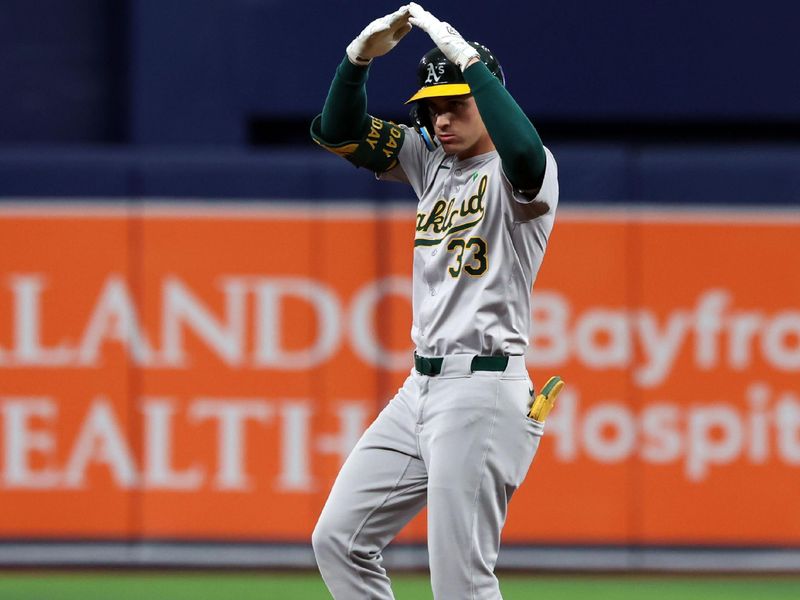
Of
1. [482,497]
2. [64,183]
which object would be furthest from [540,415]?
[64,183]

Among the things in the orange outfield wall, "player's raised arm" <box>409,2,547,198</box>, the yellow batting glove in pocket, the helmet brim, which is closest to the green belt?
the yellow batting glove in pocket

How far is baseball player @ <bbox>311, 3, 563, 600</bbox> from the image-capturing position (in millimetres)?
3727

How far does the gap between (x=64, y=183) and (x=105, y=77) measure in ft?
5.03

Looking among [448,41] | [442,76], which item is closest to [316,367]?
[442,76]

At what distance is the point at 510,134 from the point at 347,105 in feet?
2.22

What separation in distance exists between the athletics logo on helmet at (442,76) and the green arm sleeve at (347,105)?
0.23 metres

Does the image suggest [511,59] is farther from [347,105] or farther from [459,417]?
[459,417]

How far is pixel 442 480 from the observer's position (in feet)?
12.2

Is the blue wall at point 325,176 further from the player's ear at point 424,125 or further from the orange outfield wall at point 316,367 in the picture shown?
the player's ear at point 424,125

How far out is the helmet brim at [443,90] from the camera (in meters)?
3.80

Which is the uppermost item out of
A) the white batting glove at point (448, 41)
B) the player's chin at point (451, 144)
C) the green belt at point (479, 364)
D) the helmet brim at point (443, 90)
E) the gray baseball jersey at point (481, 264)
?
the white batting glove at point (448, 41)

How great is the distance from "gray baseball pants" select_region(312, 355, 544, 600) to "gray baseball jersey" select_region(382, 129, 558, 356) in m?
0.07

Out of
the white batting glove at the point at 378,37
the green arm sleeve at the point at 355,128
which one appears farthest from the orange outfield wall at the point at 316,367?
the white batting glove at the point at 378,37

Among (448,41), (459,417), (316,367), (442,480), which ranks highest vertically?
(448,41)
